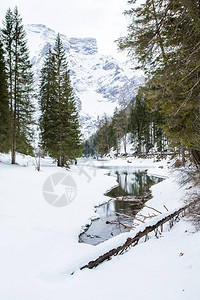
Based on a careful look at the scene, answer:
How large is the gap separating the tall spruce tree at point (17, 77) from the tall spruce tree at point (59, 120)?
2.18 metres

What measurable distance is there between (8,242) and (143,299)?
3386 mm

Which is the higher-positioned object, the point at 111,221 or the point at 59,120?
the point at 59,120

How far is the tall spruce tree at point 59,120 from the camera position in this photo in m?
17.8

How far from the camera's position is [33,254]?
405 centimetres

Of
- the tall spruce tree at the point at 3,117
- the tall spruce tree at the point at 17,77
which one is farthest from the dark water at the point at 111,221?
the tall spruce tree at the point at 17,77

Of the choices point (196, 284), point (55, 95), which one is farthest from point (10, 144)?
point (196, 284)

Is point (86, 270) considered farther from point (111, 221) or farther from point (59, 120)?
point (59, 120)

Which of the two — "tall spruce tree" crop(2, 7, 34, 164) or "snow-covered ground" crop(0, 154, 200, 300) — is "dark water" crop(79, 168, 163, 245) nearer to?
"snow-covered ground" crop(0, 154, 200, 300)

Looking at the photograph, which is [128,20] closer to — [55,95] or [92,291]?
[92,291]

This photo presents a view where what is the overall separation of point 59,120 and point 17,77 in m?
5.25

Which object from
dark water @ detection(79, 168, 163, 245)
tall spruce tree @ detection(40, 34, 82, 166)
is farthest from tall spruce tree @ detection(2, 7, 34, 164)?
dark water @ detection(79, 168, 163, 245)

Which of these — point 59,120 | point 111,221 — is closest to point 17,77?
point 59,120

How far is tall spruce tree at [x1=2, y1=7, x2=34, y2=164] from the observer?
1527 centimetres

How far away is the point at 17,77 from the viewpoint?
15.6m
